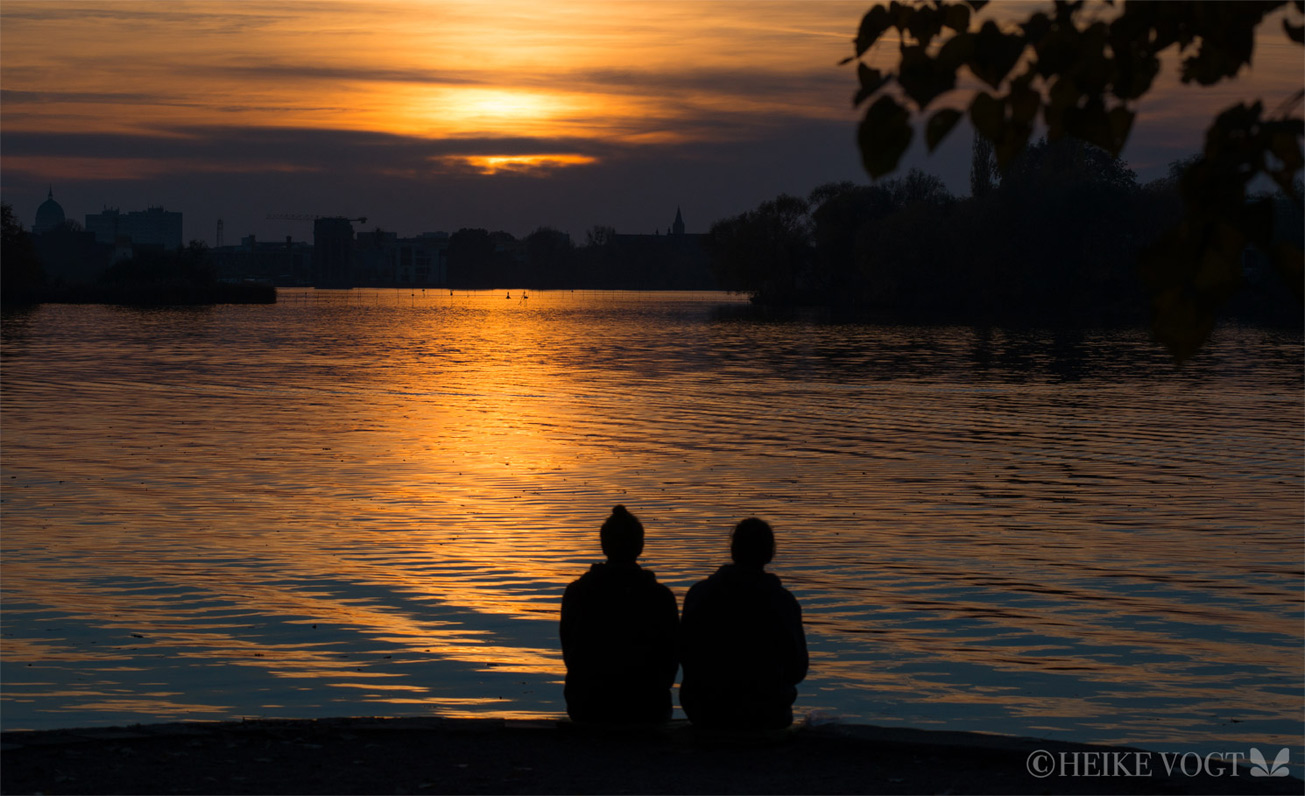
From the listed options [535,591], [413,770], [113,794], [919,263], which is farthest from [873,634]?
[919,263]

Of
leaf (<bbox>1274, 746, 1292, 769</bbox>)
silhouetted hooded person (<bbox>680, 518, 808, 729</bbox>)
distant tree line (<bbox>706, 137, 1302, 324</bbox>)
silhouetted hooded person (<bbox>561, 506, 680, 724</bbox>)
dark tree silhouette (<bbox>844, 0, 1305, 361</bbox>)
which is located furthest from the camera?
distant tree line (<bbox>706, 137, 1302, 324</bbox>)

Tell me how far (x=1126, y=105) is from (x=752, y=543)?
4.11 m

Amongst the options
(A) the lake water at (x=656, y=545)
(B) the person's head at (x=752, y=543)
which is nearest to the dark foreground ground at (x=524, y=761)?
(B) the person's head at (x=752, y=543)

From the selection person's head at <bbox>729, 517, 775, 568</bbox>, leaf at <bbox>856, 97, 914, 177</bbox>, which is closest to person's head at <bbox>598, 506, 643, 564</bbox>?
person's head at <bbox>729, 517, 775, 568</bbox>

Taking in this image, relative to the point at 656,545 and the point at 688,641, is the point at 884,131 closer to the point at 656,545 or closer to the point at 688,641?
the point at 688,641

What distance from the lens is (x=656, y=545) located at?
692 inches

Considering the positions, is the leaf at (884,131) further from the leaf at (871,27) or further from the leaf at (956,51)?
the leaf at (871,27)

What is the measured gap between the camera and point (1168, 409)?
125 feet

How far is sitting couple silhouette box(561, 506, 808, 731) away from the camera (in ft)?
27.3

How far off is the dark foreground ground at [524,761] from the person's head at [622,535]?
102 centimetres

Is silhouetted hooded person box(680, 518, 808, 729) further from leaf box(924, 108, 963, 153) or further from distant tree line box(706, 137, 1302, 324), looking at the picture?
distant tree line box(706, 137, 1302, 324)

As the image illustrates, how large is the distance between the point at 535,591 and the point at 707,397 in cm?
2779

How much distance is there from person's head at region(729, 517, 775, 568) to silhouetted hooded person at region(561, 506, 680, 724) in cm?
55

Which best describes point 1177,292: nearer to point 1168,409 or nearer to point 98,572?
point 98,572
